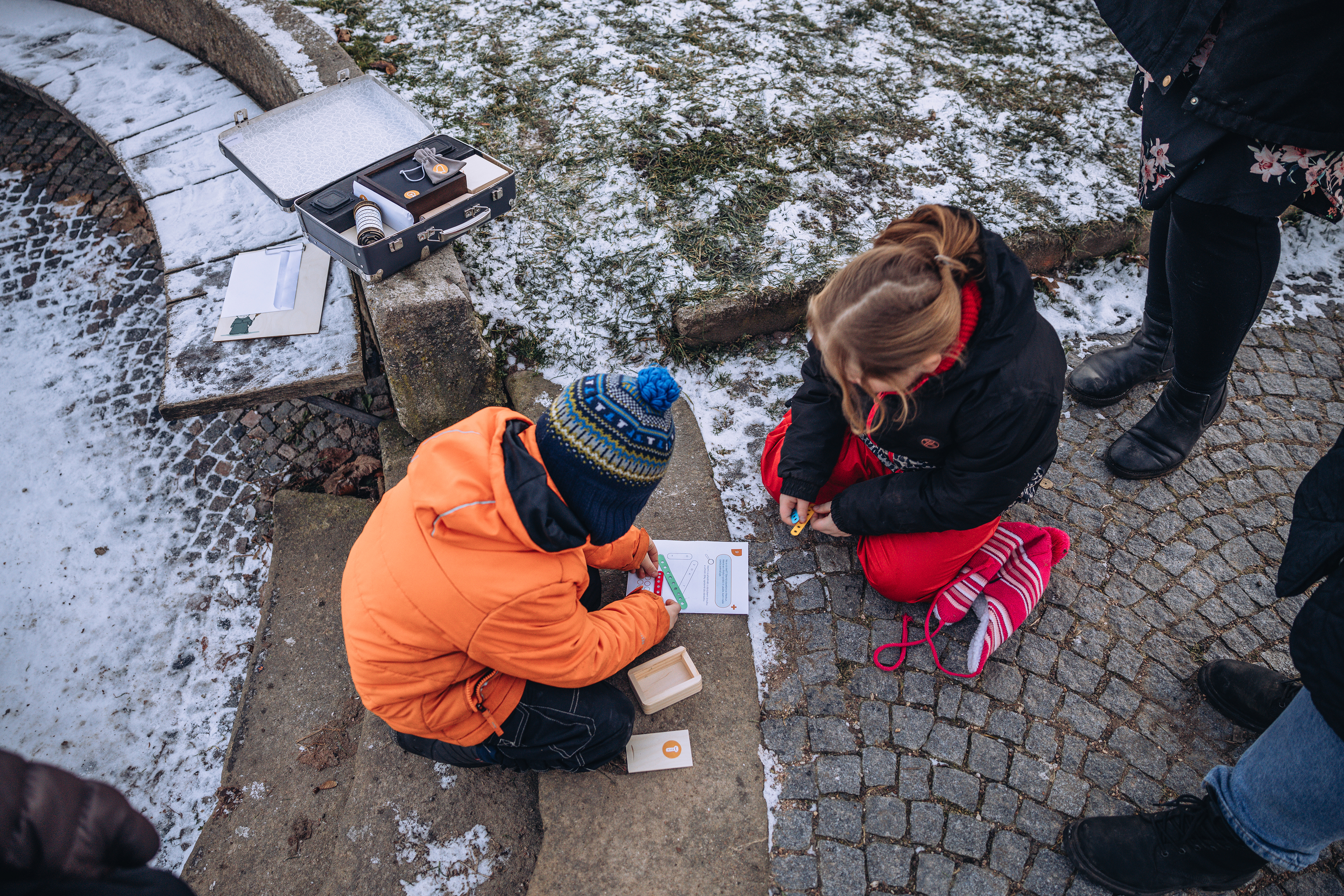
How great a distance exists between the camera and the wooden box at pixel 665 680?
7.76ft

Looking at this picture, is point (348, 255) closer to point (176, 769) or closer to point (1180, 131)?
point (176, 769)

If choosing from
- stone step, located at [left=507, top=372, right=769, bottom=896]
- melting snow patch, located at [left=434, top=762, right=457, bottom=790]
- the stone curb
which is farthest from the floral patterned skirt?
melting snow patch, located at [left=434, top=762, right=457, bottom=790]

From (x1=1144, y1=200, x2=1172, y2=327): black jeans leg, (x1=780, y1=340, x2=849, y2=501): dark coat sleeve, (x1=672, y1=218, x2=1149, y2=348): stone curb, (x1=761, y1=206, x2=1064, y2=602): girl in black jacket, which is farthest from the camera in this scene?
(x1=672, y1=218, x2=1149, y2=348): stone curb

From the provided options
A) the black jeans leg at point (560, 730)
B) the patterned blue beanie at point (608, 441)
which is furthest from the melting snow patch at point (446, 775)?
the patterned blue beanie at point (608, 441)

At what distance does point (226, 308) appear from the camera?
3.09 meters

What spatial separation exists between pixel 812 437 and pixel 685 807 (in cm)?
128

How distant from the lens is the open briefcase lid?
115 inches

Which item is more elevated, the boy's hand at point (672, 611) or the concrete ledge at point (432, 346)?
the concrete ledge at point (432, 346)

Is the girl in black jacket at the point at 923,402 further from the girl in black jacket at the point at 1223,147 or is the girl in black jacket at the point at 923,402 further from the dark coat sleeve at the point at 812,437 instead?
the girl in black jacket at the point at 1223,147

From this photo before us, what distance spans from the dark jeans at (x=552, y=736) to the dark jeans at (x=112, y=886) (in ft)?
3.35

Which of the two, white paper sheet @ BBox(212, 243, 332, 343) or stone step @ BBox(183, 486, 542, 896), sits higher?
white paper sheet @ BBox(212, 243, 332, 343)

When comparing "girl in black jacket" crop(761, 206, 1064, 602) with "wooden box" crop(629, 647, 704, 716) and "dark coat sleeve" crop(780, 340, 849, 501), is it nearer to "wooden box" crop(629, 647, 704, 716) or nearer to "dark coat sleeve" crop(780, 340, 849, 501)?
"dark coat sleeve" crop(780, 340, 849, 501)

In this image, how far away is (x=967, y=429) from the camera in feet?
6.76

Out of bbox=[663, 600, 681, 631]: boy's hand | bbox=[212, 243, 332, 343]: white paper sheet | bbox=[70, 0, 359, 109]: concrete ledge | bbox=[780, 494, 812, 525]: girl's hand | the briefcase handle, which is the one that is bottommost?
bbox=[663, 600, 681, 631]: boy's hand
